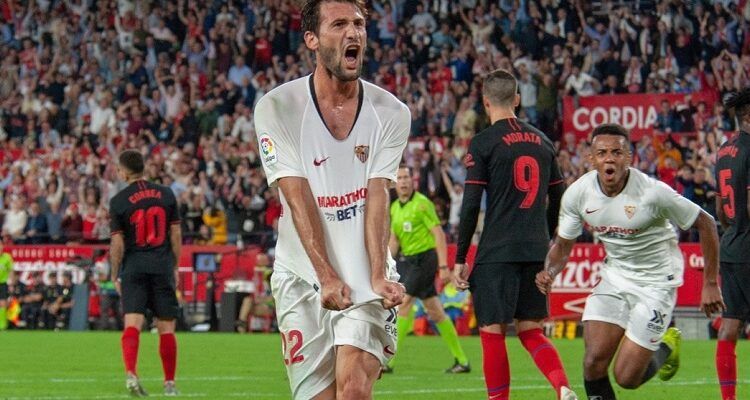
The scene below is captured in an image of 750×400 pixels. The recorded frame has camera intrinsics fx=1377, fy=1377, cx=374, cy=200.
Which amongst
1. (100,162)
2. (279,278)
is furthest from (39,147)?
(279,278)

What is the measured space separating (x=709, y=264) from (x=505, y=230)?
139 centimetres

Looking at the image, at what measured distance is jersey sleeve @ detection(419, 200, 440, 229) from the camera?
15539 millimetres

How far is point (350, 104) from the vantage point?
5.89 meters

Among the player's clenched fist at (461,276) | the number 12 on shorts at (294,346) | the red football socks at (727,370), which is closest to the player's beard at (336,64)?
the number 12 on shorts at (294,346)

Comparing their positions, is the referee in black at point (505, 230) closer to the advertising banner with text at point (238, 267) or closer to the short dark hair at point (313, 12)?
the short dark hair at point (313, 12)

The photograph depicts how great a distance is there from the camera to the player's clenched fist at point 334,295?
5.49 metres

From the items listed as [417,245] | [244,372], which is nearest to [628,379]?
[244,372]

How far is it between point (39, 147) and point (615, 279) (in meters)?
24.0

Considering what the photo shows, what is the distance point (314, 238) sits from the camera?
223 inches

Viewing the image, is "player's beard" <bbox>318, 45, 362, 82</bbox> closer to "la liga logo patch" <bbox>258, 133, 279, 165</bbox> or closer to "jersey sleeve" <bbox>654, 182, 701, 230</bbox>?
"la liga logo patch" <bbox>258, 133, 279, 165</bbox>

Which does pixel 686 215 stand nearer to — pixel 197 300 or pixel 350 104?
pixel 350 104

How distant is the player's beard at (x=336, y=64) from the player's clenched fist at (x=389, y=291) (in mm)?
850

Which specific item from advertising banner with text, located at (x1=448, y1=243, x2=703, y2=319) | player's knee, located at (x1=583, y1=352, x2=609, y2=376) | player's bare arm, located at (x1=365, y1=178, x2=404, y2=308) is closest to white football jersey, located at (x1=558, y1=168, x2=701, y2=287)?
player's knee, located at (x1=583, y1=352, x2=609, y2=376)

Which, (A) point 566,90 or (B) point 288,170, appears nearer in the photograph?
(B) point 288,170
